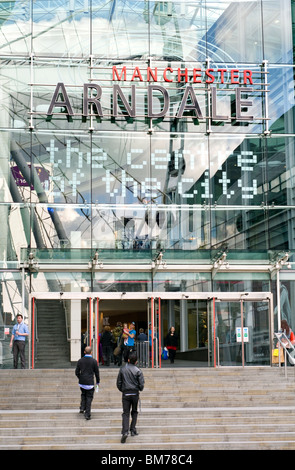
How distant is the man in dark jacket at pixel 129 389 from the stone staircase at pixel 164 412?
1.03 ft

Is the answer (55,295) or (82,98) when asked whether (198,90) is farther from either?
(55,295)

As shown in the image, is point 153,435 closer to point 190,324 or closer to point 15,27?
point 190,324

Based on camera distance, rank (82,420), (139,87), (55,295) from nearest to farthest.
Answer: (82,420) < (55,295) < (139,87)

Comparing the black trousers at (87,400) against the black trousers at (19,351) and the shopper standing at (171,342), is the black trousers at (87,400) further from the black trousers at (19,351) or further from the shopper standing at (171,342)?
the shopper standing at (171,342)

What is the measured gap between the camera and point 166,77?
28.3 metres

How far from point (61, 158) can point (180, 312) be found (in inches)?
258

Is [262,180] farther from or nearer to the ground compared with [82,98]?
nearer to the ground

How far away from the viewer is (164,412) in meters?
18.1

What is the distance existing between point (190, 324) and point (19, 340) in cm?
623

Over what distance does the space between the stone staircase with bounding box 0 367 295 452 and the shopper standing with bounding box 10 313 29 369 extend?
4.03ft

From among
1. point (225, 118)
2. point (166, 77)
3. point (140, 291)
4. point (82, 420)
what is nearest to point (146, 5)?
point (166, 77)

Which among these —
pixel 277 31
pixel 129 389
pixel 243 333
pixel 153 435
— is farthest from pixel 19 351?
pixel 277 31

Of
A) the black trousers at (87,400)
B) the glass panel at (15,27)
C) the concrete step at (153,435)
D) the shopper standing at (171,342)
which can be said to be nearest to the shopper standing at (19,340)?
the shopper standing at (171,342)

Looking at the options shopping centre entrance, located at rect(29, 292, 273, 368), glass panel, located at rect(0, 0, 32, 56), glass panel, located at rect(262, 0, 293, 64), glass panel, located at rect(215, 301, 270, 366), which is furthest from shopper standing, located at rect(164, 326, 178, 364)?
glass panel, located at rect(0, 0, 32, 56)
